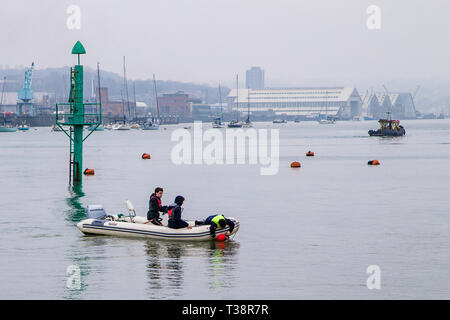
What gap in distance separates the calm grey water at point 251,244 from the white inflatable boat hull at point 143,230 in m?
0.38

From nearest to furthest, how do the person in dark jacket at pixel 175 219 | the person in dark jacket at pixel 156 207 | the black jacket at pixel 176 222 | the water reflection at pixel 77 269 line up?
the water reflection at pixel 77 269 → the person in dark jacket at pixel 175 219 → the black jacket at pixel 176 222 → the person in dark jacket at pixel 156 207

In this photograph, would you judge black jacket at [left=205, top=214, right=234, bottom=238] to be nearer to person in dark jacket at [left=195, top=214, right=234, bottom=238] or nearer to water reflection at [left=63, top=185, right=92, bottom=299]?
person in dark jacket at [left=195, top=214, right=234, bottom=238]

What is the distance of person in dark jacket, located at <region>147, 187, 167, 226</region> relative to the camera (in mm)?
35500

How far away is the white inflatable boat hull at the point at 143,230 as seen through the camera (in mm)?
34969

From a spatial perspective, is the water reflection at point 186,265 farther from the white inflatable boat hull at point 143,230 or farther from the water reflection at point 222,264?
the white inflatable boat hull at point 143,230

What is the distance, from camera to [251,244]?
36.3 metres

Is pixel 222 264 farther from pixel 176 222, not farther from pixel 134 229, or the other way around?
pixel 134 229

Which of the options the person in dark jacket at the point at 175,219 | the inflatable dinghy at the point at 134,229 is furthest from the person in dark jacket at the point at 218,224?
the person in dark jacket at the point at 175,219

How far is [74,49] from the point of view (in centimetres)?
6056

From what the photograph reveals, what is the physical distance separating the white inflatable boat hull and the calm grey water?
38cm

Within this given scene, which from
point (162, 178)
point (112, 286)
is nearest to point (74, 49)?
point (162, 178)

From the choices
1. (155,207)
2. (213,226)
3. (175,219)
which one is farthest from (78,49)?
(213,226)

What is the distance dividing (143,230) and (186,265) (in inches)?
210
